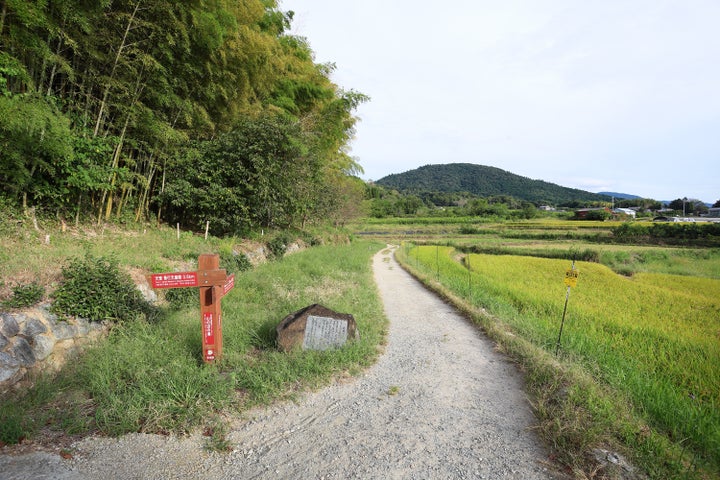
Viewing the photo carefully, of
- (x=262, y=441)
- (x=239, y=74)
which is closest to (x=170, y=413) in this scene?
(x=262, y=441)

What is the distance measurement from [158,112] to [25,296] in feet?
20.5

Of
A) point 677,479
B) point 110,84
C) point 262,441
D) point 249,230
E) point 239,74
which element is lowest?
point 262,441

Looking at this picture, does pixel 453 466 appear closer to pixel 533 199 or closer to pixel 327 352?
pixel 327 352

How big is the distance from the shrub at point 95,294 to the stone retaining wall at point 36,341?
0.15m

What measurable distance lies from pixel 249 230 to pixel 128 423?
10096 mm

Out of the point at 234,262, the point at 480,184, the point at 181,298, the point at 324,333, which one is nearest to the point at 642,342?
the point at 324,333

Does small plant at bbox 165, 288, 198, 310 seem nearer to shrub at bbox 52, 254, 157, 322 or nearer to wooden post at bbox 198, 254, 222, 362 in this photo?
shrub at bbox 52, 254, 157, 322

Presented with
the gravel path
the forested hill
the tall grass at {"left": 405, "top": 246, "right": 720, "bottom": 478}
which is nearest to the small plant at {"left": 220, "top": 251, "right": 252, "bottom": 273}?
the gravel path

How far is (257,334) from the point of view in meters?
4.58

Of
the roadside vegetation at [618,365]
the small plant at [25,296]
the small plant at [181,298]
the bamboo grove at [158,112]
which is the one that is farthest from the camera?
the small plant at [181,298]

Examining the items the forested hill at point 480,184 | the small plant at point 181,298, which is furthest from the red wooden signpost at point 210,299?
the forested hill at point 480,184

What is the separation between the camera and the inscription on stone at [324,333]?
423 cm

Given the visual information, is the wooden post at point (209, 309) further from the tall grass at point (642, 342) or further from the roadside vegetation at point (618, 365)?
the tall grass at point (642, 342)

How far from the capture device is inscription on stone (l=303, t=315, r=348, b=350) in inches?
167
